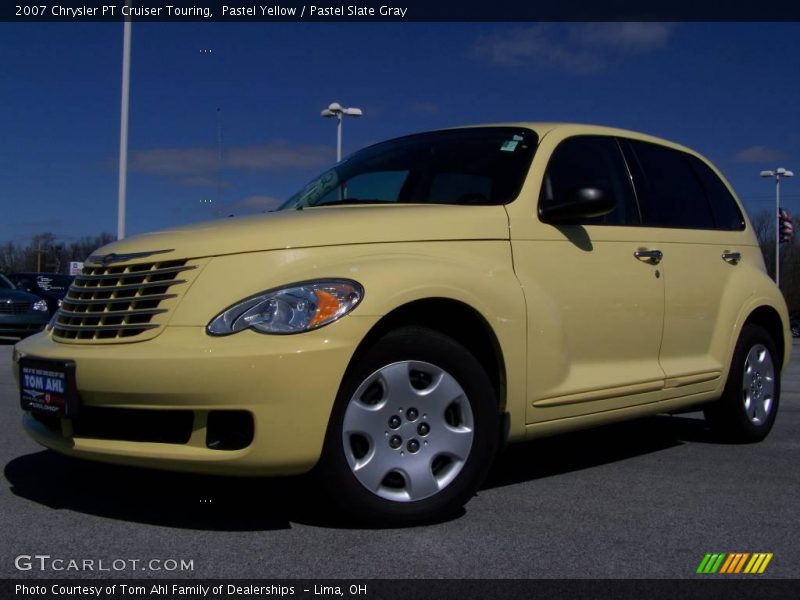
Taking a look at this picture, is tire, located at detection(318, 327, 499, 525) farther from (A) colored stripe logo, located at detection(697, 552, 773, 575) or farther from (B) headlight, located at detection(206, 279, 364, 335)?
(A) colored stripe logo, located at detection(697, 552, 773, 575)

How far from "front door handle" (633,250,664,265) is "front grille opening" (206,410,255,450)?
239cm

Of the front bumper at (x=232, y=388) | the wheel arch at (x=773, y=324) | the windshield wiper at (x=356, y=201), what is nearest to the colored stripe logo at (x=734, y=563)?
the front bumper at (x=232, y=388)

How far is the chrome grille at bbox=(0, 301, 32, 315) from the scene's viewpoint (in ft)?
52.0

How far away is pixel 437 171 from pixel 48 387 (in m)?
2.18

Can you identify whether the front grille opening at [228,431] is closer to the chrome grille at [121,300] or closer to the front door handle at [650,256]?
the chrome grille at [121,300]

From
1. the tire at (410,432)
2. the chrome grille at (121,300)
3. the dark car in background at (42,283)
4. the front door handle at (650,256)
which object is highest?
the front door handle at (650,256)

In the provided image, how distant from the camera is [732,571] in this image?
3.16 metres

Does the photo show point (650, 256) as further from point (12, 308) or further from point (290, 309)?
point (12, 308)

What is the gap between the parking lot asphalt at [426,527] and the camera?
3.10 m

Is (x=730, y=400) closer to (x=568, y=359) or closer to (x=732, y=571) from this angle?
(x=568, y=359)

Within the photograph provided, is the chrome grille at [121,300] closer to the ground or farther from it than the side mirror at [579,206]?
closer to the ground

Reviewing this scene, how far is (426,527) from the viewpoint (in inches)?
141

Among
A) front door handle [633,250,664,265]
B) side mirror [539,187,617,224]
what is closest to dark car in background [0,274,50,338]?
front door handle [633,250,664,265]
